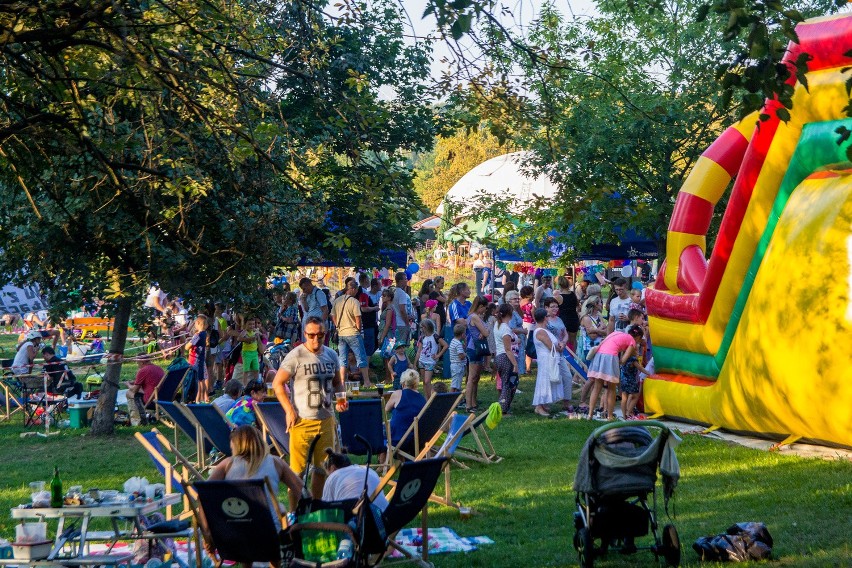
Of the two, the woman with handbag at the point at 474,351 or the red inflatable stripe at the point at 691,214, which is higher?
the red inflatable stripe at the point at 691,214

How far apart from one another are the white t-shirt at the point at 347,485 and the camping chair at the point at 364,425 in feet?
10.4

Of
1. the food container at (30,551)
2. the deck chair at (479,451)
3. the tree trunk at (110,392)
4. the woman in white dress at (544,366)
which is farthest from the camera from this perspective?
the woman in white dress at (544,366)

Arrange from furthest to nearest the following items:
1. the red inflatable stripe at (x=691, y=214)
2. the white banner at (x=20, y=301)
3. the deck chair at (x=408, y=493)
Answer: the white banner at (x=20, y=301) < the red inflatable stripe at (x=691, y=214) < the deck chair at (x=408, y=493)

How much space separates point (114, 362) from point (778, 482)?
8.52 metres

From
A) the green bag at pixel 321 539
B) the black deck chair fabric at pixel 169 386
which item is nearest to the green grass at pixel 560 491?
the black deck chair fabric at pixel 169 386

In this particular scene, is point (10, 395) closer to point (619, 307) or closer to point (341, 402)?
point (341, 402)

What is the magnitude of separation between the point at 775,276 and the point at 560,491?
2.95 meters

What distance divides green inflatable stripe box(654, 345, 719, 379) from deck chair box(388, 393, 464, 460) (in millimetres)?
3438

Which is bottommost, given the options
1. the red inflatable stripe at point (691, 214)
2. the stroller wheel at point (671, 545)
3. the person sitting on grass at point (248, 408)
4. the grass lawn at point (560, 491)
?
the grass lawn at point (560, 491)

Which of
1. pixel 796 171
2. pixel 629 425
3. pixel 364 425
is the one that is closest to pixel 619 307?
pixel 796 171

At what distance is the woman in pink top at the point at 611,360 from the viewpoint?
13.9m

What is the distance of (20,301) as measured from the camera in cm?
2156

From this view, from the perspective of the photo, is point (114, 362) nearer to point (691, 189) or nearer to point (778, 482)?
point (691, 189)

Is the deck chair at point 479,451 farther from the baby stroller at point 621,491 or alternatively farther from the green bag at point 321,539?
the green bag at point 321,539
